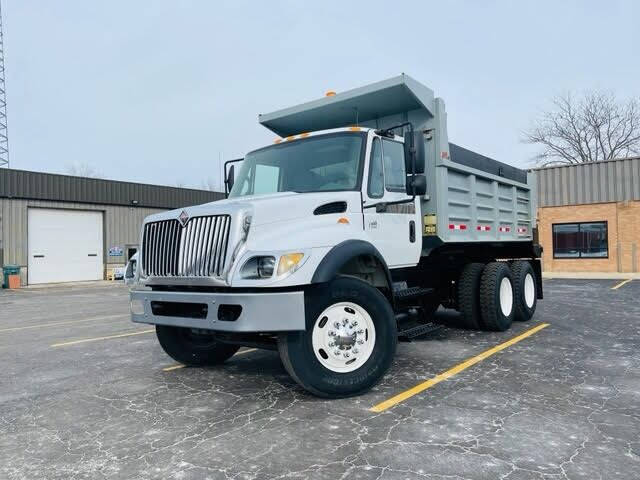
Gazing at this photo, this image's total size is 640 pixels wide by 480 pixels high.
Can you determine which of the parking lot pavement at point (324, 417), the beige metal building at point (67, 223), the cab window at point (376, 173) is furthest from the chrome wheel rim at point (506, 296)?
the beige metal building at point (67, 223)

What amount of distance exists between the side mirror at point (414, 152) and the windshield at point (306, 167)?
515mm

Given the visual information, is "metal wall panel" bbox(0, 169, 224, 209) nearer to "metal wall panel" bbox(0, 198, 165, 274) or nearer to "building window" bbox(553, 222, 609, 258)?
"metal wall panel" bbox(0, 198, 165, 274)

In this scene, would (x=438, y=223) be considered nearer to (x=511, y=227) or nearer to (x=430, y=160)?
(x=430, y=160)

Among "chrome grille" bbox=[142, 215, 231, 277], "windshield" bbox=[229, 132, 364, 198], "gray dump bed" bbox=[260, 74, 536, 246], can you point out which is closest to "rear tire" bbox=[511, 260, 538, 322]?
"gray dump bed" bbox=[260, 74, 536, 246]

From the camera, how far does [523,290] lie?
8.88 meters

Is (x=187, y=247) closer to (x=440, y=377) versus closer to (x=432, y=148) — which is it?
(x=440, y=377)

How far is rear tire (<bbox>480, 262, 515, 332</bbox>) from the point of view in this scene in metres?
7.68

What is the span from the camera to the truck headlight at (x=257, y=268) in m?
4.24

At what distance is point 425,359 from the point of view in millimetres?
6129

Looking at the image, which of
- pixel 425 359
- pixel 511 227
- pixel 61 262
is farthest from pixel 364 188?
pixel 61 262

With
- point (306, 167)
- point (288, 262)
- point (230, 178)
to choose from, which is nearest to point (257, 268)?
point (288, 262)

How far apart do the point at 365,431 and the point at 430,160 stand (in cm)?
405

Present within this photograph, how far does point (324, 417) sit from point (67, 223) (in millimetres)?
25158

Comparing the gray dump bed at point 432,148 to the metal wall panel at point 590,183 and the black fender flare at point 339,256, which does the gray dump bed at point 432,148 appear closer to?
the black fender flare at point 339,256
